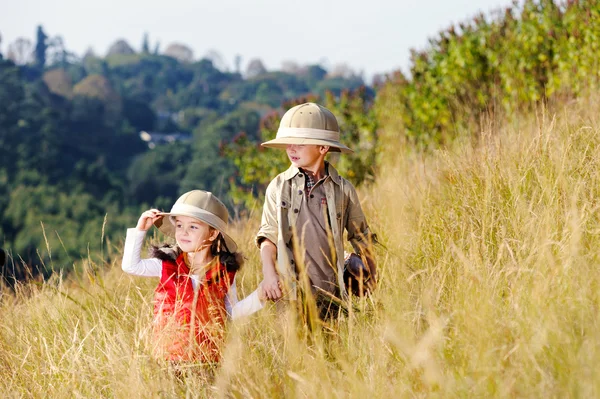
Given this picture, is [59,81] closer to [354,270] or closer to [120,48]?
[120,48]

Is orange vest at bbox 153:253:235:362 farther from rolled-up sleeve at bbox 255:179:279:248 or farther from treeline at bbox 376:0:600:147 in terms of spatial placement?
treeline at bbox 376:0:600:147

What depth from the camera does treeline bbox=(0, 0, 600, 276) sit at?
879 cm

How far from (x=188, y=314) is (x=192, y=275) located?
20 centimetres

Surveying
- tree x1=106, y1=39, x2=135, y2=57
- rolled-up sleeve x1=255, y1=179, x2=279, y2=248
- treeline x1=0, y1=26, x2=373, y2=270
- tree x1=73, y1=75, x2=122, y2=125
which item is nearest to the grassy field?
rolled-up sleeve x1=255, y1=179, x2=279, y2=248

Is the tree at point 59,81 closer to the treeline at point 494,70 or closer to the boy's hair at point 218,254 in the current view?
the treeline at point 494,70

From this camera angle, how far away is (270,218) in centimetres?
324

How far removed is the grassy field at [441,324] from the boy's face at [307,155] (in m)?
0.58

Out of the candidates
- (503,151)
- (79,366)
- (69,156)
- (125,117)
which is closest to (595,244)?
(503,151)

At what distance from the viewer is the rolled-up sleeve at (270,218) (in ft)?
10.5

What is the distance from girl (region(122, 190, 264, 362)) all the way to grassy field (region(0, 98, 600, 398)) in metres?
0.10

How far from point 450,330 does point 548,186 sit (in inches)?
41.0

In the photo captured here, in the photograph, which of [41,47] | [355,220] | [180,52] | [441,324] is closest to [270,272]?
[355,220]

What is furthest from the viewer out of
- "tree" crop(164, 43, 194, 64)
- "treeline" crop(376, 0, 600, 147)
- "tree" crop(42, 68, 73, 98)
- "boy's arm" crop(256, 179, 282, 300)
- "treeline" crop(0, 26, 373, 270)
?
"tree" crop(164, 43, 194, 64)

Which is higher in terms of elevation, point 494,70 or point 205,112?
point 494,70
